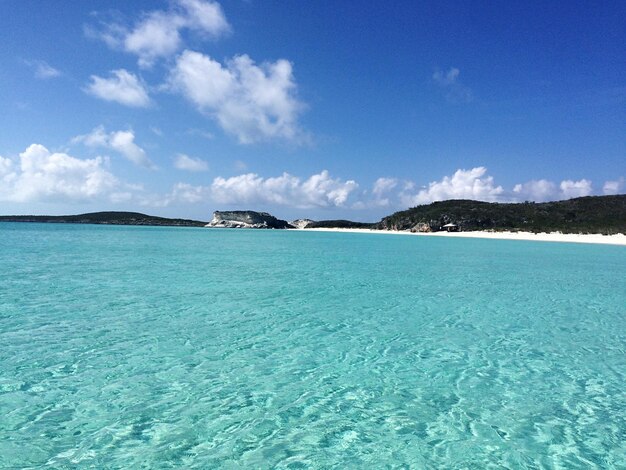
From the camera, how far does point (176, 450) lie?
6.09 m

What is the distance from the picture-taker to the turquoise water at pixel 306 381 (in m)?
6.27

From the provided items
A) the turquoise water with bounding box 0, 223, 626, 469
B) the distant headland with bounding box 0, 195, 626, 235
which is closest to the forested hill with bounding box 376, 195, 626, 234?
the distant headland with bounding box 0, 195, 626, 235

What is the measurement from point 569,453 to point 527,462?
35.1 inches

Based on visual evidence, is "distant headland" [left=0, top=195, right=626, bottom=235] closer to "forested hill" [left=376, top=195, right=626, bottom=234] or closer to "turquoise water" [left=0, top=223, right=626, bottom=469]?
"forested hill" [left=376, top=195, right=626, bottom=234]

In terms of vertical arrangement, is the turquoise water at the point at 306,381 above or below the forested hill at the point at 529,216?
below

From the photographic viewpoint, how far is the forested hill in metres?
108

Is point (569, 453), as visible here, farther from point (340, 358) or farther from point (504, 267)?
point (504, 267)

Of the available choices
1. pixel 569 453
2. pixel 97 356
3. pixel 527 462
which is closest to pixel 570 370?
pixel 569 453

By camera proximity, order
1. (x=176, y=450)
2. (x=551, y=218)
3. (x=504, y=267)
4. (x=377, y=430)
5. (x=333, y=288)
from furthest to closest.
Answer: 1. (x=551, y=218)
2. (x=504, y=267)
3. (x=333, y=288)
4. (x=377, y=430)
5. (x=176, y=450)

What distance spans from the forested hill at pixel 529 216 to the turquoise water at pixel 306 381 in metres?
103

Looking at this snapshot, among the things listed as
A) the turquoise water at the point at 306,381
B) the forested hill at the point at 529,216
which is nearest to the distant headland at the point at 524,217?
the forested hill at the point at 529,216

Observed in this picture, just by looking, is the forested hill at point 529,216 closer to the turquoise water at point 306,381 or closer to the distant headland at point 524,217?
the distant headland at point 524,217

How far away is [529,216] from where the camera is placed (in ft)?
427

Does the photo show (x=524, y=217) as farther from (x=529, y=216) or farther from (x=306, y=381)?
(x=306, y=381)
